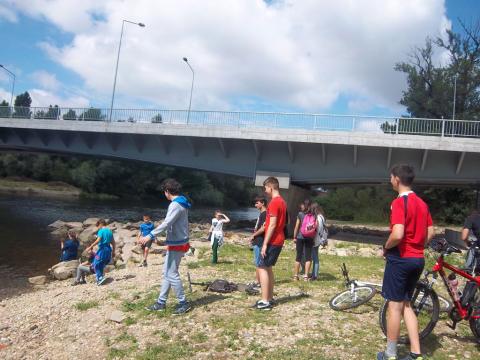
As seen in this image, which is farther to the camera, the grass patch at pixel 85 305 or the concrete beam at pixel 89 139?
the concrete beam at pixel 89 139

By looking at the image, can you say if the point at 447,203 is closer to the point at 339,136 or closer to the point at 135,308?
the point at 339,136

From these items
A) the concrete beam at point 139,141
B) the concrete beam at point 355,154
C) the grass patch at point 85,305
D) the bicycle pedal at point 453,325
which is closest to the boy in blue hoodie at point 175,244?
the grass patch at point 85,305

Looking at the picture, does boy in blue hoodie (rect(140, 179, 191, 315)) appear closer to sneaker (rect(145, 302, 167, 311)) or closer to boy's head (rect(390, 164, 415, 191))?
sneaker (rect(145, 302, 167, 311))

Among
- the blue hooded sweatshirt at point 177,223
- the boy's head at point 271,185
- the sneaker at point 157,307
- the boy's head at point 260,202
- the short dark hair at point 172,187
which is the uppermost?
the boy's head at point 271,185

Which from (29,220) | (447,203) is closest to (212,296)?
(29,220)

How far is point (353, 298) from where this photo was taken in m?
6.95

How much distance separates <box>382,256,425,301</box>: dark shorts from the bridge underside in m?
17.4

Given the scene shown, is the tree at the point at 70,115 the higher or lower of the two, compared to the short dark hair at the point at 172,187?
higher

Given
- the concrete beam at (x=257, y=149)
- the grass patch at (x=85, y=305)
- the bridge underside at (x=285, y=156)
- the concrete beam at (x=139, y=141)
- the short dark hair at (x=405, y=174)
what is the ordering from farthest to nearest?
the concrete beam at (x=139, y=141)
the concrete beam at (x=257, y=149)
the bridge underside at (x=285, y=156)
the grass patch at (x=85, y=305)
the short dark hair at (x=405, y=174)

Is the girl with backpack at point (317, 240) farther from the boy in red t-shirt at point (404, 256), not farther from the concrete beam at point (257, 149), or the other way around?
the concrete beam at point (257, 149)

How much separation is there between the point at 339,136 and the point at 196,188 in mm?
45325

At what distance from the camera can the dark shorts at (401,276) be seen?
14.8 ft

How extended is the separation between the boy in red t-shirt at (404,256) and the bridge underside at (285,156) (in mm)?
17309

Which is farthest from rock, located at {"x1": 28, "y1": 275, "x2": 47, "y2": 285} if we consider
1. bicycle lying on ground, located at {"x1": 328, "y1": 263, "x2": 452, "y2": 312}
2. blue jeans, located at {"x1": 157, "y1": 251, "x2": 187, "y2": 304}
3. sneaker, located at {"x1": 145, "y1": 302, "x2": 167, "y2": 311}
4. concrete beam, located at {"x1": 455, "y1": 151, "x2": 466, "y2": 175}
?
concrete beam, located at {"x1": 455, "y1": 151, "x2": 466, "y2": 175}
